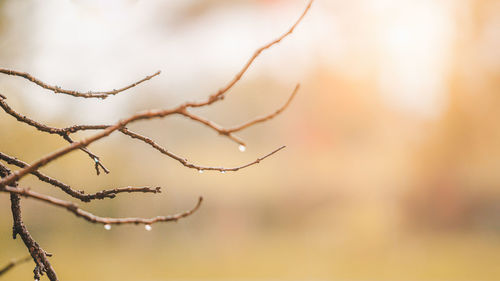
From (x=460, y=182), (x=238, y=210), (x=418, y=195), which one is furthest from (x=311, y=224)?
(x=460, y=182)

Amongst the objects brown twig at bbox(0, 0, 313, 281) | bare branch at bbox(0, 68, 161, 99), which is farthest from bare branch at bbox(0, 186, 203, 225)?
bare branch at bbox(0, 68, 161, 99)

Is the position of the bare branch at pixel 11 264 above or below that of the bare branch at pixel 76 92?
below

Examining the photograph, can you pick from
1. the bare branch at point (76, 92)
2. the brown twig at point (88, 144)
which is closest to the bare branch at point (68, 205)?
the brown twig at point (88, 144)

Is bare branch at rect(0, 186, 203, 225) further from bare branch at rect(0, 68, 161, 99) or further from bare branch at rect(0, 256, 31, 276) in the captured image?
bare branch at rect(0, 68, 161, 99)

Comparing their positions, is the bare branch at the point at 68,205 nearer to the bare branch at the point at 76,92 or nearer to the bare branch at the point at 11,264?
the bare branch at the point at 11,264

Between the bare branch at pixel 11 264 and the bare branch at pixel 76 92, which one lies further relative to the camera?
the bare branch at pixel 76 92

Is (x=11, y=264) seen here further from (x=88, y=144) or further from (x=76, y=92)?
(x=76, y=92)

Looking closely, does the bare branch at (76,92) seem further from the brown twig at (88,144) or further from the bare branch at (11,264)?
the bare branch at (11,264)

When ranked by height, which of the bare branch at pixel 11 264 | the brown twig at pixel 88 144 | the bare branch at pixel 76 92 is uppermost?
the bare branch at pixel 76 92

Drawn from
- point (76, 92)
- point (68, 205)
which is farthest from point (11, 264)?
point (76, 92)

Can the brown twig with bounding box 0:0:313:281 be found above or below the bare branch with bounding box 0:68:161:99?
below

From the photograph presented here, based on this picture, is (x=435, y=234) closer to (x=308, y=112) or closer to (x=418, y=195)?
(x=418, y=195)
